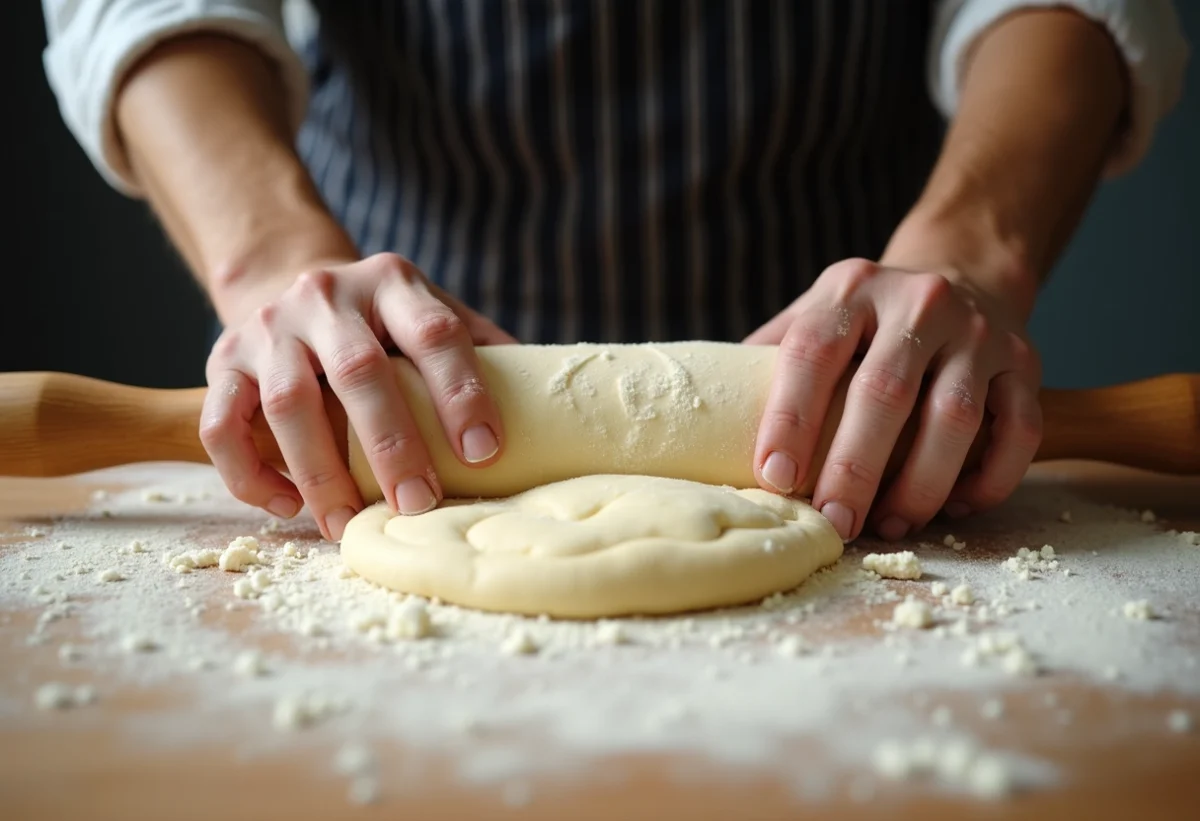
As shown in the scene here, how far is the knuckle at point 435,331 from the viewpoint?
1.18 m

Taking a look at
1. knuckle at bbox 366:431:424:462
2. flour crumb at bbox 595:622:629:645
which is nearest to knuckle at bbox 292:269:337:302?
knuckle at bbox 366:431:424:462

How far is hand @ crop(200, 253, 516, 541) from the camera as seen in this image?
1.15m

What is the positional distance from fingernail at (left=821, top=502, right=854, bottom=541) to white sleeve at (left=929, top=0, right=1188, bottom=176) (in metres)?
1.13

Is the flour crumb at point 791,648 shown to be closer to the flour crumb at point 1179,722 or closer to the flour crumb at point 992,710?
the flour crumb at point 992,710

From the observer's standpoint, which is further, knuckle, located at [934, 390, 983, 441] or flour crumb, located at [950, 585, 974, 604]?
knuckle, located at [934, 390, 983, 441]

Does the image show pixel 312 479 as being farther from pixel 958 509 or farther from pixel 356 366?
pixel 958 509

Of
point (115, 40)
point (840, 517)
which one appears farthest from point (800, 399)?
point (115, 40)

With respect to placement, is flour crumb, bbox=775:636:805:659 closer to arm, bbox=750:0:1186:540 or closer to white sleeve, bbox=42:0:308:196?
arm, bbox=750:0:1186:540

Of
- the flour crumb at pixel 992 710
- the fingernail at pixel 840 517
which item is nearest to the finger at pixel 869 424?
the fingernail at pixel 840 517

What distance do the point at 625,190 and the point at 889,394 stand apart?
3.11 ft

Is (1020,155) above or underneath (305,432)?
above

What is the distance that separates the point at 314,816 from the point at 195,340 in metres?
3.35

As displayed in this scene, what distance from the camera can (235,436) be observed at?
122cm

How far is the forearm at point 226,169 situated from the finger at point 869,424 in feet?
2.63
